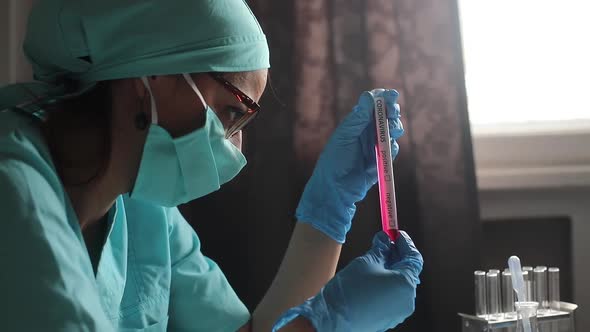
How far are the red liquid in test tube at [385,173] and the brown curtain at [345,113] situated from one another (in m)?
0.46

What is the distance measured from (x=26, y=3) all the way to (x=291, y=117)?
0.64 metres

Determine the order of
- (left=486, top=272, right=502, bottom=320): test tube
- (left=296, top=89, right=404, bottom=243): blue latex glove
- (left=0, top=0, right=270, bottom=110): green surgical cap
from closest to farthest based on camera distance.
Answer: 1. (left=0, top=0, right=270, bottom=110): green surgical cap
2. (left=296, top=89, right=404, bottom=243): blue latex glove
3. (left=486, top=272, right=502, bottom=320): test tube

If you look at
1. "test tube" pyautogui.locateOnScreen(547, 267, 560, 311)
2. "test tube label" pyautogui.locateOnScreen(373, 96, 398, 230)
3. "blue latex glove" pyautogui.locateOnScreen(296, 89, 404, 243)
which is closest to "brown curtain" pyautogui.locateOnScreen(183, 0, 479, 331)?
"test tube" pyautogui.locateOnScreen(547, 267, 560, 311)

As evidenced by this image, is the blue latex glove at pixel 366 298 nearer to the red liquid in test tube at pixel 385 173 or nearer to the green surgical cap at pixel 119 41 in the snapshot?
the red liquid in test tube at pixel 385 173

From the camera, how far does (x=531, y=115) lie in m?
2.01

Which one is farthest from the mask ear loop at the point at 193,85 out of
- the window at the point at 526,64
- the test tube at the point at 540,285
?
the window at the point at 526,64

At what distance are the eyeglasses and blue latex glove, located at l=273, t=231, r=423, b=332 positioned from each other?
0.27 m

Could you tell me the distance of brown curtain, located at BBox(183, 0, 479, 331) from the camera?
5.57 feet

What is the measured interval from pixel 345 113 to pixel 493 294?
509mm

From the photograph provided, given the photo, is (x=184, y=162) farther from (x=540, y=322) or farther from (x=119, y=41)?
(x=540, y=322)

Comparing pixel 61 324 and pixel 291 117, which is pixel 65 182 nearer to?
pixel 61 324

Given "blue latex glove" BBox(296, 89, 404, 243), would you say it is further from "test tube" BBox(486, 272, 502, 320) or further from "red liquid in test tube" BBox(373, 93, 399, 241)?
"test tube" BBox(486, 272, 502, 320)

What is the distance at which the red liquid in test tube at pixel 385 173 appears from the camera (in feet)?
3.97

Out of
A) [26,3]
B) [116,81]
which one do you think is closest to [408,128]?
[116,81]
